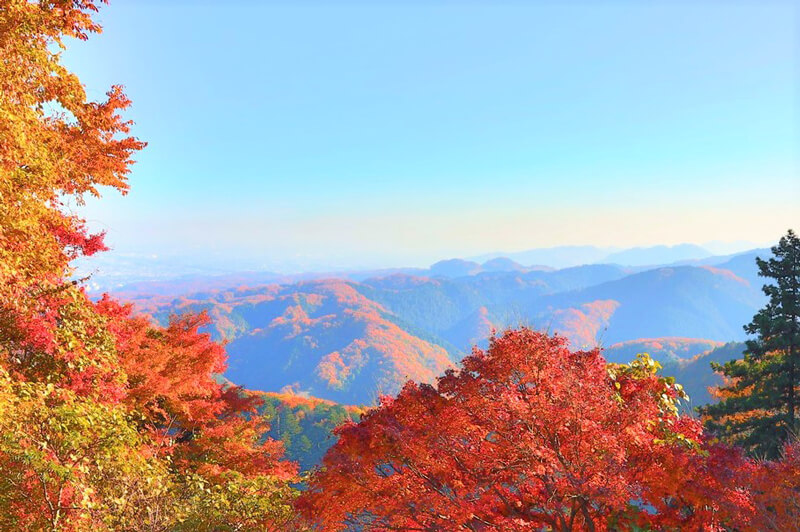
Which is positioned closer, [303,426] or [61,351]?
[61,351]

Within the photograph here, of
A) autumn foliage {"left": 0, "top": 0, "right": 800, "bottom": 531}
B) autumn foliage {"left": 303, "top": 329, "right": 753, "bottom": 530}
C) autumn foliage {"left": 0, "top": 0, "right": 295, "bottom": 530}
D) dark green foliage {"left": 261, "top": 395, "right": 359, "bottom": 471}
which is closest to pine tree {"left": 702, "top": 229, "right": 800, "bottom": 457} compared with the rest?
autumn foliage {"left": 0, "top": 0, "right": 800, "bottom": 531}

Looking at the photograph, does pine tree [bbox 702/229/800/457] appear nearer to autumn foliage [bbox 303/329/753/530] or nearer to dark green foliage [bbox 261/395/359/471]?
autumn foliage [bbox 303/329/753/530]

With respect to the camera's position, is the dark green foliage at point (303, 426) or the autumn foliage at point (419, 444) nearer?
the autumn foliage at point (419, 444)

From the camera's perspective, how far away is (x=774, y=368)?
18422 mm

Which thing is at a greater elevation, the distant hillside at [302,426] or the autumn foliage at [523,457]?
the autumn foliage at [523,457]

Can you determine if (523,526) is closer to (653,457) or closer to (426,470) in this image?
(426,470)

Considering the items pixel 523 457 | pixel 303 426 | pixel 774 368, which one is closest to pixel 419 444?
pixel 523 457

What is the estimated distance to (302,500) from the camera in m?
6.80

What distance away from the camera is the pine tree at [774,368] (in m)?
18.0

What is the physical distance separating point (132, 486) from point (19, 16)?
7.88 meters

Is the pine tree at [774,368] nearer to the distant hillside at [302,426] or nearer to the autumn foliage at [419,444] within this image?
the autumn foliage at [419,444]

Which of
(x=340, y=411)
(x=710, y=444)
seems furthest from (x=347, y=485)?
(x=340, y=411)

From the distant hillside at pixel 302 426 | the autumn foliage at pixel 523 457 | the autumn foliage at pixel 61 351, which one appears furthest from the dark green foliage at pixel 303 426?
the autumn foliage at pixel 523 457

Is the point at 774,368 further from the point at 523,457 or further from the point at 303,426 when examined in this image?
the point at 303,426
